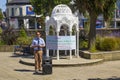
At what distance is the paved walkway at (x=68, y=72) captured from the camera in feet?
46.9

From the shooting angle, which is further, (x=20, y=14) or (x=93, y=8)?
(x=20, y=14)

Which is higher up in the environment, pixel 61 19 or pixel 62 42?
pixel 61 19

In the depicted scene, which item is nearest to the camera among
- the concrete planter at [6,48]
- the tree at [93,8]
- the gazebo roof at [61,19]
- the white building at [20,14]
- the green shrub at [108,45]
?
the gazebo roof at [61,19]

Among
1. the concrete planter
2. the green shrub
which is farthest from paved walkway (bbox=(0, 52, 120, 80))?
the concrete planter

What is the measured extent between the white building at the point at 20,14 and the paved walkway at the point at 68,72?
6606cm

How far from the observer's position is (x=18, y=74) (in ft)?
50.4

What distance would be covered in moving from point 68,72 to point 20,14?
72294mm

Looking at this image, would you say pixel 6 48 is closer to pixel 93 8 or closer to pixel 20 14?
pixel 93 8

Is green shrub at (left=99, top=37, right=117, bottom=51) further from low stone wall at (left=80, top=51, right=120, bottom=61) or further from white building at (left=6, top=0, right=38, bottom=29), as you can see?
white building at (left=6, top=0, right=38, bottom=29)

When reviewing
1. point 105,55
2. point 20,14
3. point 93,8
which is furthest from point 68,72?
point 20,14

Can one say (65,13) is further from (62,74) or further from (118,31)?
(118,31)

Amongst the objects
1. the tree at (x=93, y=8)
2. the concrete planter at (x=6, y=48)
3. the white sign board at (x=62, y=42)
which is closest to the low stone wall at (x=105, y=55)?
the white sign board at (x=62, y=42)

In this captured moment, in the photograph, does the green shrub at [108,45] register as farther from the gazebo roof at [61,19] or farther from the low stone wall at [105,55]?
the gazebo roof at [61,19]

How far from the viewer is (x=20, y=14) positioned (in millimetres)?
87125
